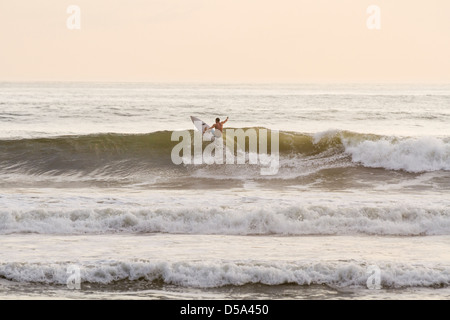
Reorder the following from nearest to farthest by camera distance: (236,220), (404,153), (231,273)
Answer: (231,273) → (236,220) → (404,153)

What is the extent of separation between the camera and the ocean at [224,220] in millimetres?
9492

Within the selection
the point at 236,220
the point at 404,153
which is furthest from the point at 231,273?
the point at 404,153

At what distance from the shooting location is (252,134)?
25922 mm

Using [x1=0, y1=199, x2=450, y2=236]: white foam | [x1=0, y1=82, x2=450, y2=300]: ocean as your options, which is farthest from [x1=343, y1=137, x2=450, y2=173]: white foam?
[x1=0, y1=199, x2=450, y2=236]: white foam

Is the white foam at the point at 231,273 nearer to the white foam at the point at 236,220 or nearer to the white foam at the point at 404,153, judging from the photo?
the white foam at the point at 236,220

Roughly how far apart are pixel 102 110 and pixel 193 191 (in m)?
24.2

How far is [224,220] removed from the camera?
13.1m

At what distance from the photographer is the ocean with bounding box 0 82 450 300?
31.1 feet

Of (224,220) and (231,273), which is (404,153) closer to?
(224,220)

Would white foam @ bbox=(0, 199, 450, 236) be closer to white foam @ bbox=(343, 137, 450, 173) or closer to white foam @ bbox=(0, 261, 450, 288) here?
white foam @ bbox=(0, 261, 450, 288)

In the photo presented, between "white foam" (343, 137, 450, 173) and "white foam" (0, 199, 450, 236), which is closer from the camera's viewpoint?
"white foam" (0, 199, 450, 236)

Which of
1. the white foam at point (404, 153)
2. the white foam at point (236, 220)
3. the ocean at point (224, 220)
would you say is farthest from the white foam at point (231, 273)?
the white foam at point (404, 153)

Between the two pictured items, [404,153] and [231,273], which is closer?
[231,273]
